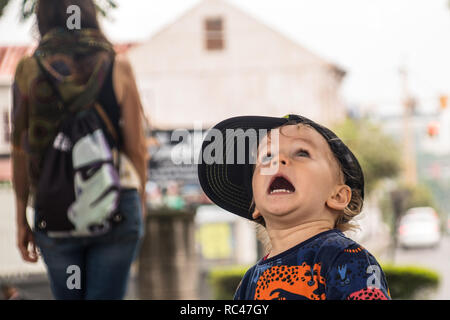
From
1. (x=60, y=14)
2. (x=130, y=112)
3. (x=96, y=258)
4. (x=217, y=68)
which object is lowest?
(x=96, y=258)

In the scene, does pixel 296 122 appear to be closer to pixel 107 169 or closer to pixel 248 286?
pixel 248 286

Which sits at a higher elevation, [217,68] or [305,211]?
[217,68]

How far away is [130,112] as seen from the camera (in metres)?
2.43

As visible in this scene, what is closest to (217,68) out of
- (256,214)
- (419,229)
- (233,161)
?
(419,229)

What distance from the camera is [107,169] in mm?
2316

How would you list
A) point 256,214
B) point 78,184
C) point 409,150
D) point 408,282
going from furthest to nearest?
point 409,150, point 408,282, point 78,184, point 256,214

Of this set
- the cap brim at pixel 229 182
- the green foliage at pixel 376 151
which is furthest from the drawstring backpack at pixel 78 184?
the green foliage at pixel 376 151

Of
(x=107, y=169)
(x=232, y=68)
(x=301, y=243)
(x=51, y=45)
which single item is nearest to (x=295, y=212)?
(x=301, y=243)

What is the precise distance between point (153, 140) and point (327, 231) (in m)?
11.8

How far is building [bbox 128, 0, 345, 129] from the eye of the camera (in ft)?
57.7

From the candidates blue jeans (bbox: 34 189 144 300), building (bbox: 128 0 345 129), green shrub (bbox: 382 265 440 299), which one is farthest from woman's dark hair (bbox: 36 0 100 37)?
building (bbox: 128 0 345 129)

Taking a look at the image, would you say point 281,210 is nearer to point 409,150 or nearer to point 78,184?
point 78,184

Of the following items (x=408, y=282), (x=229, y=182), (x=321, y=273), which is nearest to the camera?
(x=321, y=273)

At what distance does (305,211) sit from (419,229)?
2386 centimetres
